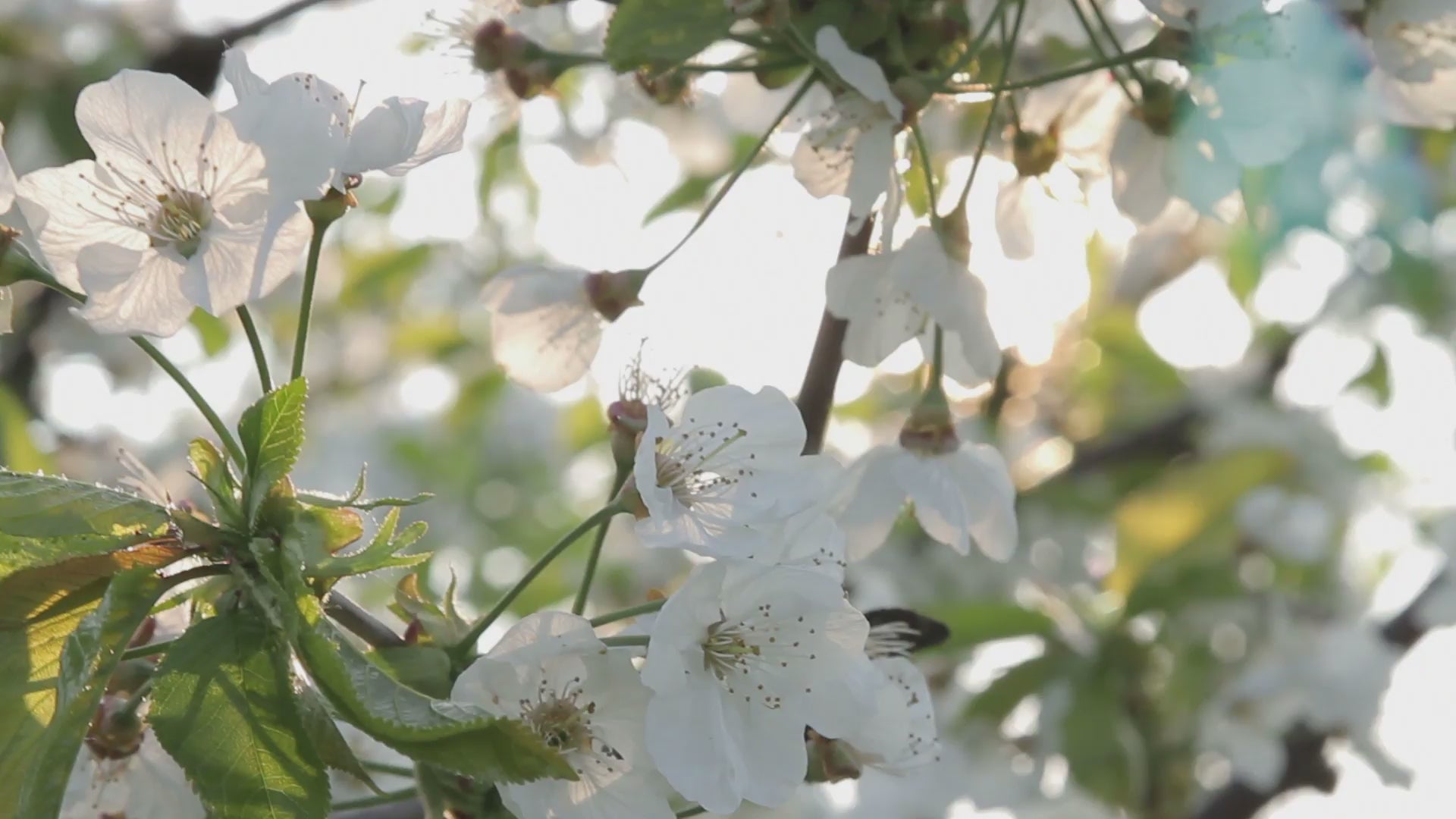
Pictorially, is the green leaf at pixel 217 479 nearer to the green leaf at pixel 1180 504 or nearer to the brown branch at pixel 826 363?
the brown branch at pixel 826 363

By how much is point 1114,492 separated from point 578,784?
7.68 ft

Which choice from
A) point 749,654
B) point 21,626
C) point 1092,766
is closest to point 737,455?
point 749,654

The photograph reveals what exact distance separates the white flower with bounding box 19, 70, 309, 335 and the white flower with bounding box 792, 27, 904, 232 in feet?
1.50

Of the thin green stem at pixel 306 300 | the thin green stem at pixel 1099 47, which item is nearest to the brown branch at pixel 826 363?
the thin green stem at pixel 1099 47

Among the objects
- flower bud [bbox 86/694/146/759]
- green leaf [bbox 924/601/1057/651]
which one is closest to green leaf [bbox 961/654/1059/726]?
green leaf [bbox 924/601/1057/651]

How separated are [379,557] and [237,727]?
126 millimetres

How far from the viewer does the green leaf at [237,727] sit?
0.83 metres

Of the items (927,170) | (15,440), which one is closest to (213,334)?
(15,440)

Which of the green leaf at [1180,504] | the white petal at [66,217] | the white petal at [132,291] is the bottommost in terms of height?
the green leaf at [1180,504]

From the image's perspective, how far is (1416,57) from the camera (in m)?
1.32

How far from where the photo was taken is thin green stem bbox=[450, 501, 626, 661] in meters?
0.95

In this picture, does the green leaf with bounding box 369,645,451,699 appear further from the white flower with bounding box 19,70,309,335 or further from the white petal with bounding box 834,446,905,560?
the white petal with bounding box 834,446,905,560

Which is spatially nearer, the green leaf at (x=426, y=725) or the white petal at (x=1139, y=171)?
the green leaf at (x=426, y=725)

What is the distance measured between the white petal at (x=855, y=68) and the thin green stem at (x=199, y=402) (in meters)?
0.53
